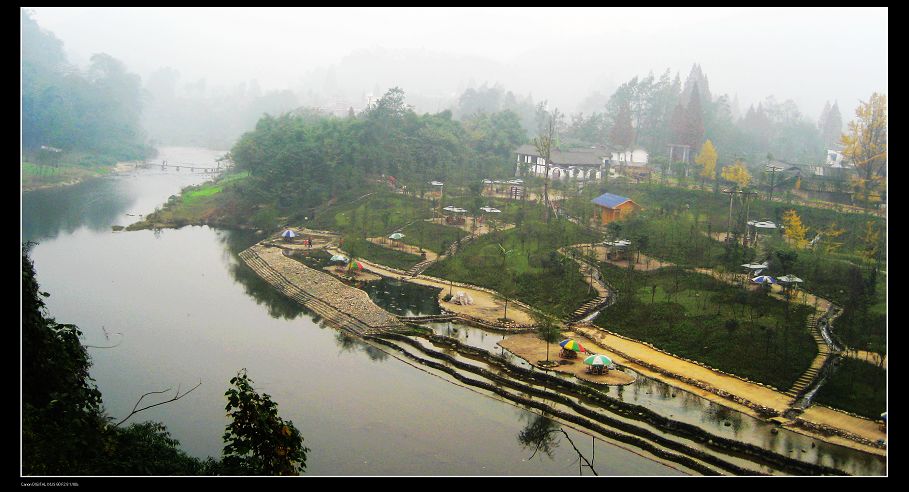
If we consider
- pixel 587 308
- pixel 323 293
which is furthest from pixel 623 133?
pixel 323 293

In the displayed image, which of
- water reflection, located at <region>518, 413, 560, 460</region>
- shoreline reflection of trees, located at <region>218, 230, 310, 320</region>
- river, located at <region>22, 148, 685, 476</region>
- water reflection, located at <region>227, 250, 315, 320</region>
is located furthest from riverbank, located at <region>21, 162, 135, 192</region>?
water reflection, located at <region>518, 413, 560, 460</region>

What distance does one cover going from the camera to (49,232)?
29531mm

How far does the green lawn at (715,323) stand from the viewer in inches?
573

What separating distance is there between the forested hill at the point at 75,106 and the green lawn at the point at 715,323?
39.8 m

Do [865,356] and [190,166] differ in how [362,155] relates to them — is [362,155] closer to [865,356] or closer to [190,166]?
[865,356]

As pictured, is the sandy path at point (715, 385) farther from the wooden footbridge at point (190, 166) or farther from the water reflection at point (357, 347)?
the wooden footbridge at point (190, 166)

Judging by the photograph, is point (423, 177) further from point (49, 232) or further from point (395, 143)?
point (49, 232)

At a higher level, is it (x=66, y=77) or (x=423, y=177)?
(x=66, y=77)

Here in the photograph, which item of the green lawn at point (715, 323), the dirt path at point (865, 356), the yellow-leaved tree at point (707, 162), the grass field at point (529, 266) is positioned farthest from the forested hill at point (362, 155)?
the dirt path at point (865, 356)

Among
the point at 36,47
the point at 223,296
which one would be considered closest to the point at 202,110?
the point at 36,47

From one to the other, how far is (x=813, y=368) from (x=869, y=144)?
470 inches

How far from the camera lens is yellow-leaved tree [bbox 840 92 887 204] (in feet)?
73.8
